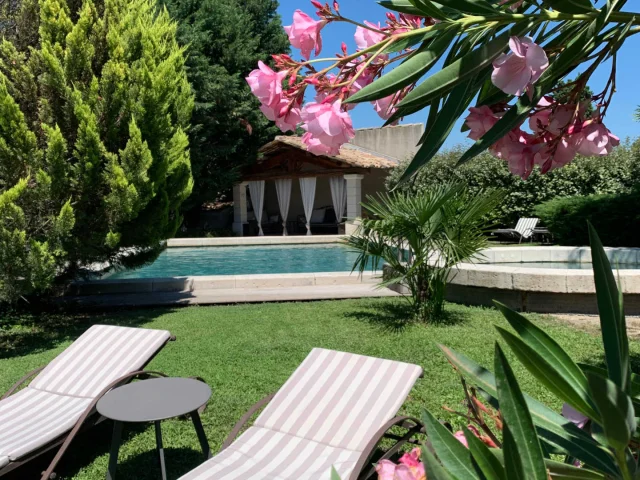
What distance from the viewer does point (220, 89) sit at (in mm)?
21281

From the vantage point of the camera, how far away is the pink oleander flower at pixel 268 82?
45.4 inches

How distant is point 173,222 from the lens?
29.8ft

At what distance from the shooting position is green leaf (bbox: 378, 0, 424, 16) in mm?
1023

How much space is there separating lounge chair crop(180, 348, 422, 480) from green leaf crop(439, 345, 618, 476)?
67.3 inches

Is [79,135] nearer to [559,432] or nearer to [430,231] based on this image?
[430,231]

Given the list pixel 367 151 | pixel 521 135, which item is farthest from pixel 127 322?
pixel 367 151

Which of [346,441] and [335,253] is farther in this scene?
[335,253]

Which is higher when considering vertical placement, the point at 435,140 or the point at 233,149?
the point at 233,149

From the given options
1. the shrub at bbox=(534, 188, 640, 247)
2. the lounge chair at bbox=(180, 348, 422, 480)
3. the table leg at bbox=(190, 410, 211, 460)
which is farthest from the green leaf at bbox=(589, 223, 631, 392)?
the shrub at bbox=(534, 188, 640, 247)

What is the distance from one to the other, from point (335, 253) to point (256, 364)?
12721mm

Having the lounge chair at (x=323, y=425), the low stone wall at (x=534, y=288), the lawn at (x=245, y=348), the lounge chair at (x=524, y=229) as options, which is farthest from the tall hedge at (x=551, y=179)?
the lounge chair at (x=323, y=425)

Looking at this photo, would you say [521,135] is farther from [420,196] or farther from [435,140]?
[420,196]

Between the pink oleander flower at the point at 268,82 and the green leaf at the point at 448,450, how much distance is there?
2.42 ft

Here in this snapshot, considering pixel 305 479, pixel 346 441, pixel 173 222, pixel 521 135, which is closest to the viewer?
pixel 521 135
